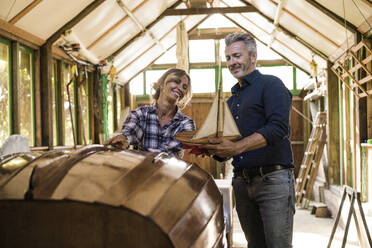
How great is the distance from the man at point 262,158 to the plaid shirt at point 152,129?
1.09ft

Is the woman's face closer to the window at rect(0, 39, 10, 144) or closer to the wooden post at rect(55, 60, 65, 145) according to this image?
the window at rect(0, 39, 10, 144)

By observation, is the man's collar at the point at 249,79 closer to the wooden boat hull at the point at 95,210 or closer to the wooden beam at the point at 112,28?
the wooden boat hull at the point at 95,210

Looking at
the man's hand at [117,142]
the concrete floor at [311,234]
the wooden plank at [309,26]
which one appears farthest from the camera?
the wooden plank at [309,26]

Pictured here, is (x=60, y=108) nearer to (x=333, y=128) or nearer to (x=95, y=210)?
(x=333, y=128)

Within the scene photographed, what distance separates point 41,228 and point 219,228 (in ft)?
1.48

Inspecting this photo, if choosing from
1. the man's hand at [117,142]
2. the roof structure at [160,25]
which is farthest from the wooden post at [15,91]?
the man's hand at [117,142]

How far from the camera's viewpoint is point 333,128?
7.18 m

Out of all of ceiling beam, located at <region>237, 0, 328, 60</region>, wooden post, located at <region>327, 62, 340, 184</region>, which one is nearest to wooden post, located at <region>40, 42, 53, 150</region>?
ceiling beam, located at <region>237, 0, 328, 60</region>

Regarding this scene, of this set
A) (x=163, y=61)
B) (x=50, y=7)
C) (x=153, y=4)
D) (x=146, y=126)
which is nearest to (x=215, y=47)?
(x=163, y=61)

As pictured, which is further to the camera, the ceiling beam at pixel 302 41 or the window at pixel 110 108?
the window at pixel 110 108

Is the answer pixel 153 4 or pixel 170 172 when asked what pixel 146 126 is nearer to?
pixel 170 172

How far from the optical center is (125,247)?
0.81 m

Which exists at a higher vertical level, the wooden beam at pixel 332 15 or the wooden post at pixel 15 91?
the wooden beam at pixel 332 15

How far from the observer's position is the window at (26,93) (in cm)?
491
